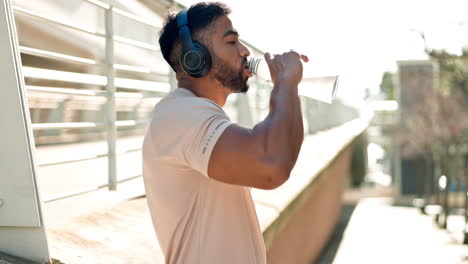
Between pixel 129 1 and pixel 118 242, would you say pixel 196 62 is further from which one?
pixel 129 1

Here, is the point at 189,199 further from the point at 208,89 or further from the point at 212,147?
the point at 208,89

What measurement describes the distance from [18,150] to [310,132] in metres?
11.1

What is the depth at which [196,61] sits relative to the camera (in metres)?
2.14

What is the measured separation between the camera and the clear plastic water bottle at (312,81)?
2184mm

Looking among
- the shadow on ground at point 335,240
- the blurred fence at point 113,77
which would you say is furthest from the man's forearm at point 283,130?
the shadow on ground at point 335,240

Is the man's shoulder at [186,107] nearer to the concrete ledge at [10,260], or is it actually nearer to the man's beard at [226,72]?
the man's beard at [226,72]

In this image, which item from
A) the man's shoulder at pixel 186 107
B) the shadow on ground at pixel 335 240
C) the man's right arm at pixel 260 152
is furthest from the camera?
the shadow on ground at pixel 335 240

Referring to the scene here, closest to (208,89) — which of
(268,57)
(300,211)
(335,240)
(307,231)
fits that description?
(268,57)

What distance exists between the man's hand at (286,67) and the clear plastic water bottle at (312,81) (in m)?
0.11

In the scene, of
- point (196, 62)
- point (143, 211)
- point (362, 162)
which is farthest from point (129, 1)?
point (362, 162)

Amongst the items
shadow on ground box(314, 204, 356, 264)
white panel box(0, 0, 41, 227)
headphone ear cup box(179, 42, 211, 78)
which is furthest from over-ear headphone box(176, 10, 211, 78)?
shadow on ground box(314, 204, 356, 264)

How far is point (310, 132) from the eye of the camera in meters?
13.5

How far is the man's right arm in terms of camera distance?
1815mm

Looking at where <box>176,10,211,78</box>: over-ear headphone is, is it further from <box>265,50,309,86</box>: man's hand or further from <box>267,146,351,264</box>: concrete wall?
<box>267,146,351,264</box>: concrete wall
